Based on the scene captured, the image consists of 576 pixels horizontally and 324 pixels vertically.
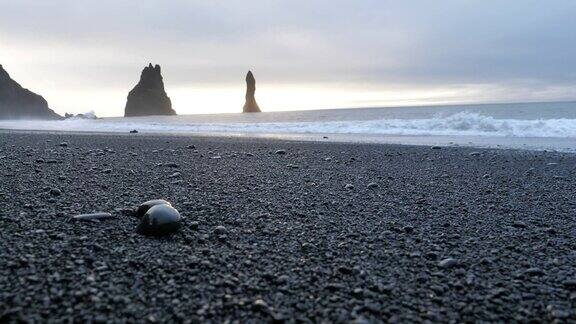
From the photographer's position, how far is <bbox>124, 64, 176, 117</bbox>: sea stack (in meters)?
134

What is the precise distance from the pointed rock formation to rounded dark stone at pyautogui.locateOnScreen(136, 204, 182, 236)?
108 meters

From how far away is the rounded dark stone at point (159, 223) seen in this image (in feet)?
11.8

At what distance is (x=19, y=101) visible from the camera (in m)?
97.2

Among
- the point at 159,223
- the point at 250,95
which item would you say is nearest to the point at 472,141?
the point at 159,223

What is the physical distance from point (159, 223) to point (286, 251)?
1148 millimetres

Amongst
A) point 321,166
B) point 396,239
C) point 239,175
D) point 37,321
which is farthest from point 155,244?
point 321,166

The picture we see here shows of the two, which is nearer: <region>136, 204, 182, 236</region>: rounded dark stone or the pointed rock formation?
<region>136, 204, 182, 236</region>: rounded dark stone

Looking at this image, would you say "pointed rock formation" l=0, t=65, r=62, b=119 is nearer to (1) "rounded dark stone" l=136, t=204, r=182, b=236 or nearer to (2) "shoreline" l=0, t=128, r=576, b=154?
(2) "shoreline" l=0, t=128, r=576, b=154

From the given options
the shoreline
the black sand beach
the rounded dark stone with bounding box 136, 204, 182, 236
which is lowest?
the black sand beach

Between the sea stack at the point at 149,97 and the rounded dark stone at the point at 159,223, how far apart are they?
13786 cm

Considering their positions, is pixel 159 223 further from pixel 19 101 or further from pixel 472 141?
pixel 19 101

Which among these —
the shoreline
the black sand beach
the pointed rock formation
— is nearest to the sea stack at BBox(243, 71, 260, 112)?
the pointed rock formation

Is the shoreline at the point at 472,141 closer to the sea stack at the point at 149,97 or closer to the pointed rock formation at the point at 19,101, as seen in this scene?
the pointed rock formation at the point at 19,101

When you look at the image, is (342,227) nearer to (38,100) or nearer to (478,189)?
(478,189)
